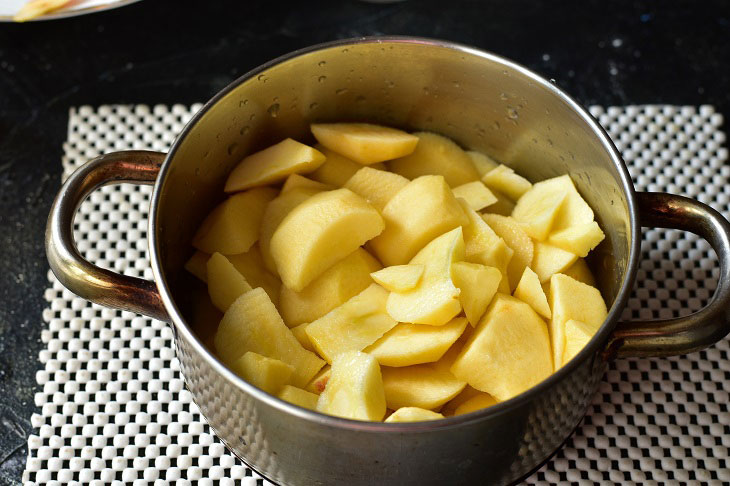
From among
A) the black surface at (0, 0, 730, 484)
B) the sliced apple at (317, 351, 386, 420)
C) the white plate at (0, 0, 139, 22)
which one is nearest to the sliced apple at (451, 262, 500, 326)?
the sliced apple at (317, 351, 386, 420)

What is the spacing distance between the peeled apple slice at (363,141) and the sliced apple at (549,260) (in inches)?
7.4

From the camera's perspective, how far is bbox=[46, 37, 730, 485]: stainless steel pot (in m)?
0.66

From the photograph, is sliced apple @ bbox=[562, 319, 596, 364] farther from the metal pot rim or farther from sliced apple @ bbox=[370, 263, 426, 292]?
sliced apple @ bbox=[370, 263, 426, 292]

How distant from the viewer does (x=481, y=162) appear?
0.97m

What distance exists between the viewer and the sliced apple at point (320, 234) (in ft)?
2.64

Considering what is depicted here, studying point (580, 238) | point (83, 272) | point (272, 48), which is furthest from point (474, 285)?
point (272, 48)

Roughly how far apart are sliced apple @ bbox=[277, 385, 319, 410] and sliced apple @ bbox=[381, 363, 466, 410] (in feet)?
0.23

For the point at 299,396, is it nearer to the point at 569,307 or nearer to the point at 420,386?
the point at 420,386

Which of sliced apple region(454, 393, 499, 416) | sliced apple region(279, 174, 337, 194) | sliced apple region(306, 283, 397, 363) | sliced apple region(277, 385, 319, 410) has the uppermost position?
sliced apple region(279, 174, 337, 194)

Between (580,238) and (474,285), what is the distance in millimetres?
141

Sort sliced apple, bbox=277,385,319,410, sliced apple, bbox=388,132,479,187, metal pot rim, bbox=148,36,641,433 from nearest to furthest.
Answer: metal pot rim, bbox=148,36,641,433 < sliced apple, bbox=277,385,319,410 < sliced apple, bbox=388,132,479,187

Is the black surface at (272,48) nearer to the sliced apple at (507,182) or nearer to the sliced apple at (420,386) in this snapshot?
the sliced apple at (507,182)

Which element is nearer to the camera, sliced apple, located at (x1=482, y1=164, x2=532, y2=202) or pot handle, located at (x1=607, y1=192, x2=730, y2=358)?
pot handle, located at (x1=607, y1=192, x2=730, y2=358)

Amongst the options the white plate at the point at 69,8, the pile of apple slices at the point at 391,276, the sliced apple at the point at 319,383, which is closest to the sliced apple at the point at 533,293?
the pile of apple slices at the point at 391,276
